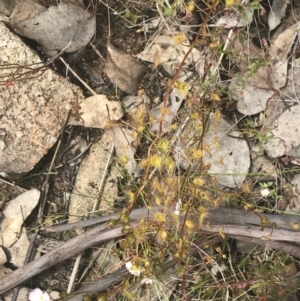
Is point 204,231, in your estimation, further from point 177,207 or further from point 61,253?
point 61,253

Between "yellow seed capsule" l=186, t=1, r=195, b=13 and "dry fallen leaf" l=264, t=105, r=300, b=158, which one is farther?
"dry fallen leaf" l=264, t=105, r=300, b=158

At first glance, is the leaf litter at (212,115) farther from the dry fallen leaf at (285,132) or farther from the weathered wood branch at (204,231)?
the weathered wood branch at (204,231)

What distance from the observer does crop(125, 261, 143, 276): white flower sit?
2086mm

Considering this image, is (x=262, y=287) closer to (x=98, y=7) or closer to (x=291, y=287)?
(x=291, y=287)

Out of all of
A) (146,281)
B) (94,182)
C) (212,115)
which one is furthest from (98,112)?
(146,281)

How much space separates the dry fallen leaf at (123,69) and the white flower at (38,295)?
2.96 feet

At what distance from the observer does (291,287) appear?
2289 millimetres

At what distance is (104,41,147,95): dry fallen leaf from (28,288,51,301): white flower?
90 centimetres

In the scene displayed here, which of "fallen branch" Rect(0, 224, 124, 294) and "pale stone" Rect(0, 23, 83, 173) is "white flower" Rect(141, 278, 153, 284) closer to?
"fallen branch" Rect(0, 224, 124, 294)

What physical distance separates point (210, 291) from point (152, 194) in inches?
18.6

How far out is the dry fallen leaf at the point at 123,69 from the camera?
93.0 inches

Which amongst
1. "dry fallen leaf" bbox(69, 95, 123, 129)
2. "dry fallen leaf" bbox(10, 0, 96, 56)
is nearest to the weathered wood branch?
"dry fallen leaf" bbox(69, 95, 123, 129)

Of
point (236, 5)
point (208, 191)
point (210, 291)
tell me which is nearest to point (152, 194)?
point (208, 191)

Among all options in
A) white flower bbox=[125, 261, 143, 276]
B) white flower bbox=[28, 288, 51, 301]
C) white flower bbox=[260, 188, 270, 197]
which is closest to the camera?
white flower bbox=[125, 261, 143, 276]
